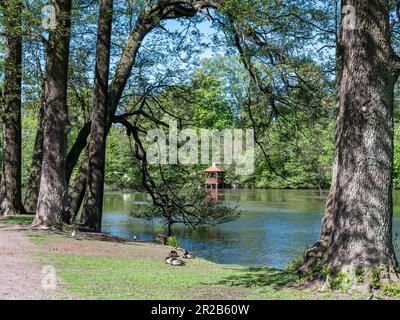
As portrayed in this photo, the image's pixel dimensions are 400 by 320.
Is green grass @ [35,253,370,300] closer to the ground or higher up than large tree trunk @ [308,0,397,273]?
closer to the ground

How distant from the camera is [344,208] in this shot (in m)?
6.77

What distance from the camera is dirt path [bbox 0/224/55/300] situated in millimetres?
6213

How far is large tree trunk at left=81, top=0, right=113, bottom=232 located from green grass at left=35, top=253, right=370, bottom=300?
5386 millimetres

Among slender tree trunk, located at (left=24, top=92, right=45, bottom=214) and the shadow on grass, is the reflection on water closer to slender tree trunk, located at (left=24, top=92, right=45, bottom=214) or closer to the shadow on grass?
slender tree trunk, located at (left=24, top=92, right=45, bottom=214)

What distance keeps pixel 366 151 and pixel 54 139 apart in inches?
361

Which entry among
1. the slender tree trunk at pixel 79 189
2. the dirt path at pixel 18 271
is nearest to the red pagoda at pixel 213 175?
the slender tree trunk at pixel 79 189

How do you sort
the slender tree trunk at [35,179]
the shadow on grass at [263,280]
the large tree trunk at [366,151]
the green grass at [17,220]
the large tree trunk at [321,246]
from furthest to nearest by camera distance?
the slender tree trunk at [35,179]
the green grass at [17,220]
the large tree trunk at [321,246]
the shadow on grass at [263,280]
the large tree trunk at [366,151]

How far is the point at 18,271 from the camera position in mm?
7969

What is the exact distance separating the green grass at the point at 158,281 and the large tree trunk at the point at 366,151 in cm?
77

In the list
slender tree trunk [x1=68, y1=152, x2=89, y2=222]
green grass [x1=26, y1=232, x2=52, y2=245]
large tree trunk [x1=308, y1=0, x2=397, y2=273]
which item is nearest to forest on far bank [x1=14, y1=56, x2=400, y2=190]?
slender tree trunk [x1=68, y1=152, x2=89, y2=222]

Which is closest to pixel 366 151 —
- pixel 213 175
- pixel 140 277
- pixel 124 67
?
pixel 140 277

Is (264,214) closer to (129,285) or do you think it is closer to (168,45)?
(168,45)

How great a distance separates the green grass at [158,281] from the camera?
6477 millimetres

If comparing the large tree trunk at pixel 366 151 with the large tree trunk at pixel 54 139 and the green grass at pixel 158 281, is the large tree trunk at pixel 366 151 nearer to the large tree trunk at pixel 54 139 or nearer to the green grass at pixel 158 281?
the green grass at pixel 158 281
